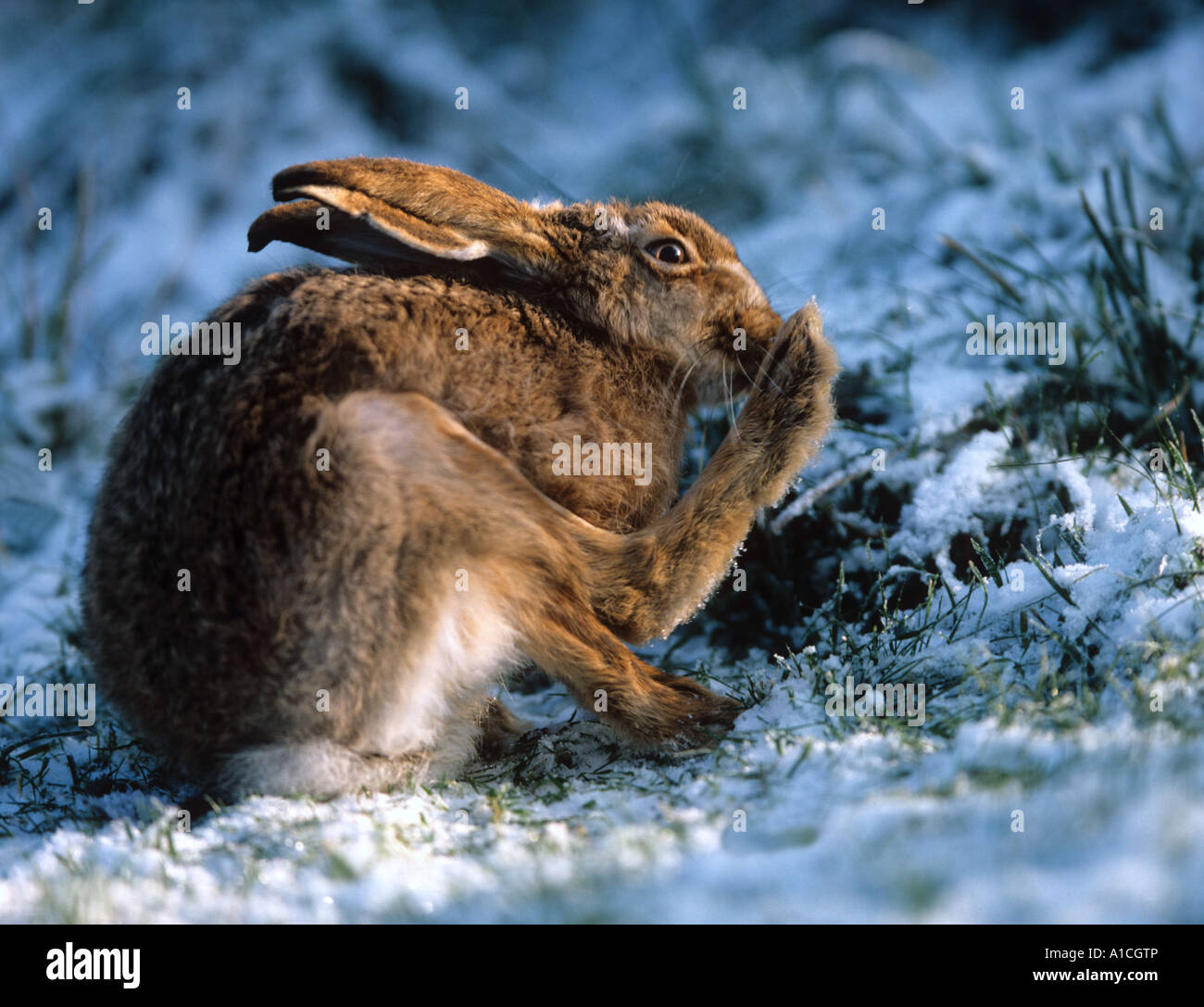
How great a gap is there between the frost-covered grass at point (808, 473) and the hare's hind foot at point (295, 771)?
2.7 inches

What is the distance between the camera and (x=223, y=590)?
2.65 metres

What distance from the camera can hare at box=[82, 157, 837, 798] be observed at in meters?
2.65

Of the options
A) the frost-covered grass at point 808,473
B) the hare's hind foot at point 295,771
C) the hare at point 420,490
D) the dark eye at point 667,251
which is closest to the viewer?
the frost-covered grass at point 808,473

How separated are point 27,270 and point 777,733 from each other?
5263 mm

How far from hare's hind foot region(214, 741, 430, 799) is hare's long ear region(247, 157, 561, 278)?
1.34m

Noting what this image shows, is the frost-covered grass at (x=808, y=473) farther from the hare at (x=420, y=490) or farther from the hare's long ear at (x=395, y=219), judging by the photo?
the hare's long ear at (x=395, y=219)

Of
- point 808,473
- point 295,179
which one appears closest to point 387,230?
point 295,179

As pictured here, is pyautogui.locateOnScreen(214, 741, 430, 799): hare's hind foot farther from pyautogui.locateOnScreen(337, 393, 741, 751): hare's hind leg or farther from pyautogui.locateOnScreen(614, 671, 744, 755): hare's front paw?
pyautogui.locateOnScreen(614, 671, 744, 755): hare's front paw

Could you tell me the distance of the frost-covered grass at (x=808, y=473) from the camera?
210 cm

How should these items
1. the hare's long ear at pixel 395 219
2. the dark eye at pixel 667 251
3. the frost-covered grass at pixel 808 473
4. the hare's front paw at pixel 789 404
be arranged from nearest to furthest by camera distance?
the frost-covered grass at pixel 808 473 < the hare's long ear at pixel 395 219 < the hare's front paw at pixel 789 404 < the dark eye at pixel 667 251

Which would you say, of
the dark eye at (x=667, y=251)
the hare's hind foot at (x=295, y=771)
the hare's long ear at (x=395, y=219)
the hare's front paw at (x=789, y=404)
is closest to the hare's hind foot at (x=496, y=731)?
the hare's hind foot at (x=295, y=771)

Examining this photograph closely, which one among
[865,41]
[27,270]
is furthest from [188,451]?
[865,41]

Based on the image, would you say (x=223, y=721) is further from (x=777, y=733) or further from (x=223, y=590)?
(x=777, y=733)

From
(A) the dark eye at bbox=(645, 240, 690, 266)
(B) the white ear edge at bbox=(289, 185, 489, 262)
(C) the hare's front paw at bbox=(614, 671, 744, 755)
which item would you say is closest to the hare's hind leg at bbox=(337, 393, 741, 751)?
(C) the hare's front paw at bbox=(614, 671, 744, 755)
